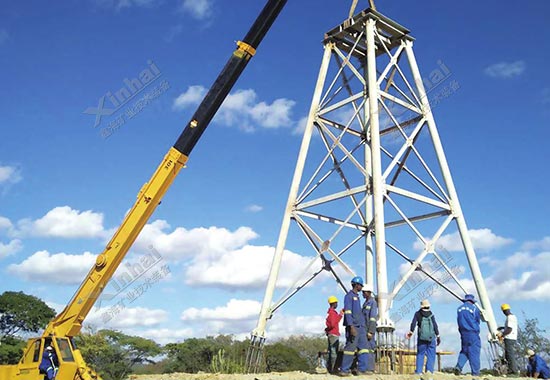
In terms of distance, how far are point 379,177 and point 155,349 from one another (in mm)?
30737

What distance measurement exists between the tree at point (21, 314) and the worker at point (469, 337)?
33678 mm

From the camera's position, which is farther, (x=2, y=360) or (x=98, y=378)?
(x=2, y=360)

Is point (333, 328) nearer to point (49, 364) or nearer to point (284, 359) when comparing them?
point (49, 364)

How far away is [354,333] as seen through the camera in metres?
10.8

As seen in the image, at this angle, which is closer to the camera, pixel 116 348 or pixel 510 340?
pixel 510 340

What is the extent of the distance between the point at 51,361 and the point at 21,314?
1267 inches

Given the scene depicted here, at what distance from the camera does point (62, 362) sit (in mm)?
10242

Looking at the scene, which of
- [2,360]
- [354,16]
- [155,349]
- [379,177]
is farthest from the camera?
[155,349]

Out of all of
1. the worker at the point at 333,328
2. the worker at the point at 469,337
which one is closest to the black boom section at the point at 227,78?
the worker at the point at 333,328

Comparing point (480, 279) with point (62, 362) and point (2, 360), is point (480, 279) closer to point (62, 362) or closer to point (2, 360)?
point (62, 362)

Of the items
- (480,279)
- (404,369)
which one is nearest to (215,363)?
(404,369)

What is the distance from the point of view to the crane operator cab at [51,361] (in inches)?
403

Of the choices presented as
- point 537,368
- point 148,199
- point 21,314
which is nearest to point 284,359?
point 537,368

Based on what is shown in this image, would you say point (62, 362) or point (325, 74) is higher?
point (325, 74)
